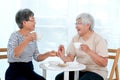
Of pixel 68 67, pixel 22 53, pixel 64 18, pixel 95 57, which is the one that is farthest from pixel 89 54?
pixel 64 18

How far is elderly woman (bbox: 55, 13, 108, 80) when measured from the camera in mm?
2068

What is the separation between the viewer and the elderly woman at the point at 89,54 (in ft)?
6.79

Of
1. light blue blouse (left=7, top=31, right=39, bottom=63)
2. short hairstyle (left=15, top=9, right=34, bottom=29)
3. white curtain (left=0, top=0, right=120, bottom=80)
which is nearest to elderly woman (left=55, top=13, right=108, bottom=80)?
light blue blouse (left=7, top=31, right=39, bottom=63)

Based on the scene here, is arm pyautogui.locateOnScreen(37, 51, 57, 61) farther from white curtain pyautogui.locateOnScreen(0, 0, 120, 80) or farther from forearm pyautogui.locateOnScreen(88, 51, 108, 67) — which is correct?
white curtain pyautogui.locateOnScreen(0, 0, 120, 80)

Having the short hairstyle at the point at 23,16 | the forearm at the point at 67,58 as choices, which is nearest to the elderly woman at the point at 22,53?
the short hairstyle at the point at 23,16

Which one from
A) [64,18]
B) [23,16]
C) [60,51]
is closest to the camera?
[23,16]

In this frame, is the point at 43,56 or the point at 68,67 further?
the point at 43,56

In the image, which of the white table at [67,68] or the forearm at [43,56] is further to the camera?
the forearm at [43,56]

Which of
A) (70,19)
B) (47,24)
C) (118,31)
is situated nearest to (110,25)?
(118,31)

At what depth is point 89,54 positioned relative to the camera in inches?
79.2

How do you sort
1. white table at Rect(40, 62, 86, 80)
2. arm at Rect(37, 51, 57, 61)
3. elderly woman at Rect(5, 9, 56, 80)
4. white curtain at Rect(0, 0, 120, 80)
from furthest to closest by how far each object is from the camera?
1. white curtain at Rect(0, 0, 120, 80)
2. arm at Rect(37, 51, 57, 61)
3. elderly woman at Rect(5, 9, 56, 80)
4. white table at Rect(40, 62, 86, 80)

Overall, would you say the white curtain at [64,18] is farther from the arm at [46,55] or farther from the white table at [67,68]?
the white table at [67,68]

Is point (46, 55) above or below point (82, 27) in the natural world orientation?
below

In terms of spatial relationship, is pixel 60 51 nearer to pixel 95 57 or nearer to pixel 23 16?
pixel 95 57
